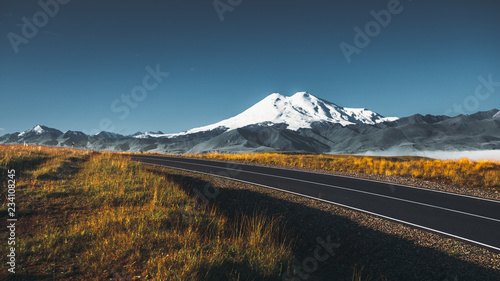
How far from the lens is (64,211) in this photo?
21.4 ft

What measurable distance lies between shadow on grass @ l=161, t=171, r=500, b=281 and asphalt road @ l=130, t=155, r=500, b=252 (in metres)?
1.45

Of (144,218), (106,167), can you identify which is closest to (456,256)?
(144,218)

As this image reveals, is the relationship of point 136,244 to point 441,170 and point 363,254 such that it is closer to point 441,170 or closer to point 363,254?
point 363,254

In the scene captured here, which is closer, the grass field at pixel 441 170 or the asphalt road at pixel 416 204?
the asphalt road at pixel 416 204

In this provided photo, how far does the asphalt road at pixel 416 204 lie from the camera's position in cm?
630

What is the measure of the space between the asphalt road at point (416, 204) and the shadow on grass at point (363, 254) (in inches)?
57.0

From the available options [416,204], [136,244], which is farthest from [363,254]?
[416,204]

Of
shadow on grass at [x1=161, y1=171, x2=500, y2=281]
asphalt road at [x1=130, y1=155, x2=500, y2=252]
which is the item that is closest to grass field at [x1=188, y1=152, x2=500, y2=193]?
asphalt road at [x1=130, y1=155, x2=500, y2=252]

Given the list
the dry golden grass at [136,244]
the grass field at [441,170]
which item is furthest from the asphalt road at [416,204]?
the grass field at [441,170]

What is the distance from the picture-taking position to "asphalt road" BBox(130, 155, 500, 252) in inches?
248

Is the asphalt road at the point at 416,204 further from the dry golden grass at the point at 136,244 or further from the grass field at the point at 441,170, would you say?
the grass field at the point at 441,170

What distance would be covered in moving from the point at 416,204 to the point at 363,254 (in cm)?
513

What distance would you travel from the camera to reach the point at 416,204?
8.67 meters

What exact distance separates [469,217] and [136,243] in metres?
9.09
